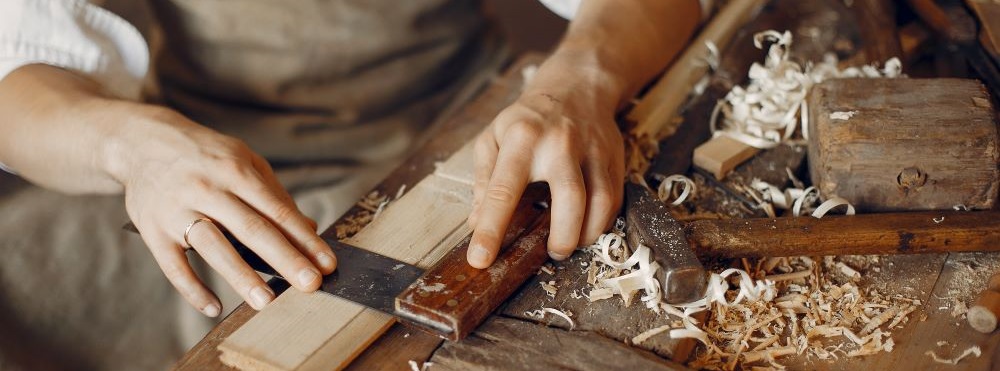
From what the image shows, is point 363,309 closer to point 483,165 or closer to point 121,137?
point 483,165

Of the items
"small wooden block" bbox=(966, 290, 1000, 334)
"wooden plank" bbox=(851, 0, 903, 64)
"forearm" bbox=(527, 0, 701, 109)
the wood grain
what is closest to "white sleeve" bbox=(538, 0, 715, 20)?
"forearm" bbox=(527, 0, 701, 109)

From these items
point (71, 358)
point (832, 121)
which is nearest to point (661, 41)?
point (832, 121)

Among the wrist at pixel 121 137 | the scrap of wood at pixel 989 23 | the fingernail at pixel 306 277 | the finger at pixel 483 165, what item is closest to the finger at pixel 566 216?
the finger at pixel 483 165

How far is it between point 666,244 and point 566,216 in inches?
5.2

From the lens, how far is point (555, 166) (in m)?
1.12

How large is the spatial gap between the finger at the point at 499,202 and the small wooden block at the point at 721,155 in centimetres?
32

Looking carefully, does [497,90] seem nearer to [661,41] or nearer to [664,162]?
[661,41]

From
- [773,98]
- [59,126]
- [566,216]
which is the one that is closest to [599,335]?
[566,216]

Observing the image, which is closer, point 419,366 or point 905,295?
point 419,366

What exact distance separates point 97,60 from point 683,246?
0.99m

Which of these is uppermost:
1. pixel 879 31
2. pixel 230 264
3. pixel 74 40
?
pixel 74 40

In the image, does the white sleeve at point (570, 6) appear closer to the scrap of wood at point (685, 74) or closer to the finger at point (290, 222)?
the scrap of wood at point (685, 74)

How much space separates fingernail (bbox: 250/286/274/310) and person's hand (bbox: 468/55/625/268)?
0.90 feet

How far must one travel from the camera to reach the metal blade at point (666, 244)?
3.22ft
